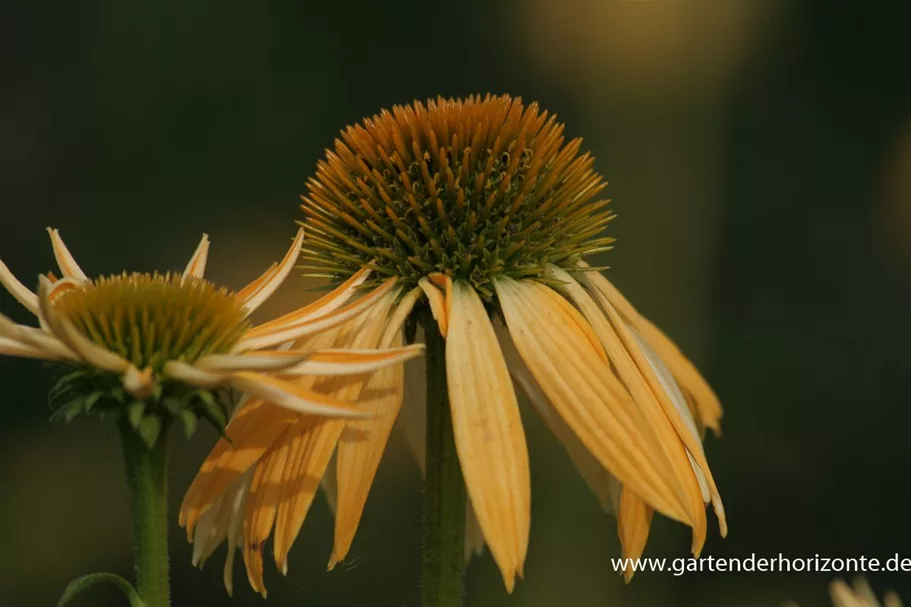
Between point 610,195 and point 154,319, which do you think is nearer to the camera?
point 154,319

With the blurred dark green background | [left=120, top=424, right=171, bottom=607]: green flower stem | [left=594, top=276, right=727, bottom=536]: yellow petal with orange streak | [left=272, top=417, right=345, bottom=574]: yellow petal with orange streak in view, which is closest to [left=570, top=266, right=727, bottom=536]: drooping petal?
[left=594, top=276, right=727, bottom=536]: yellow petal with orange streak

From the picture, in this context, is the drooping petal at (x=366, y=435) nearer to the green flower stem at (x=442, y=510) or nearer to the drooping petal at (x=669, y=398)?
the green flower stem at (x=442, y=510)

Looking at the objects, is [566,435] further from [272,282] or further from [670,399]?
[272,282]

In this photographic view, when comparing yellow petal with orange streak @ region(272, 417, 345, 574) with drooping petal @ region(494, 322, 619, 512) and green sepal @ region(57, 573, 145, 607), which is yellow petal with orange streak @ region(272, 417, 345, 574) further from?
drooping petal @ region(494, 322, 619, 512)

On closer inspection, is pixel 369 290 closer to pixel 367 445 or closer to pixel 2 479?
pixel 367 445

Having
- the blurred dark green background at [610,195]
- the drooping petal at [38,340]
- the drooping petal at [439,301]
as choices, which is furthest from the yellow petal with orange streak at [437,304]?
the blurred dark green background at [610,195]

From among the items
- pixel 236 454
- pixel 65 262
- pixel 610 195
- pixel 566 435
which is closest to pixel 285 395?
pixel 236 454

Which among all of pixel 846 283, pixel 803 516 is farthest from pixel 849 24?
pixel 803 516
